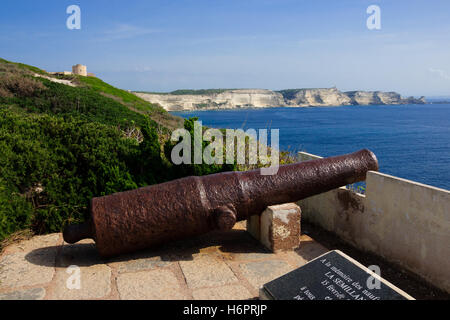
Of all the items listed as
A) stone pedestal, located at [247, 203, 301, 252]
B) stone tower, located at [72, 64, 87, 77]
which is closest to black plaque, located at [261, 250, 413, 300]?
stone pedestal, located at [247, 203, 301, 252]

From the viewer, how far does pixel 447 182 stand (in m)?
23.9

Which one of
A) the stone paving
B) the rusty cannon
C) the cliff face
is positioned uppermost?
the cliff face

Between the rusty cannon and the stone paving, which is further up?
the rusty cannon

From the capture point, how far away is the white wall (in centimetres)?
364

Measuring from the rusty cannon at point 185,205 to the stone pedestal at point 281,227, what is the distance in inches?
4.0

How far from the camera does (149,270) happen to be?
12.6 feet

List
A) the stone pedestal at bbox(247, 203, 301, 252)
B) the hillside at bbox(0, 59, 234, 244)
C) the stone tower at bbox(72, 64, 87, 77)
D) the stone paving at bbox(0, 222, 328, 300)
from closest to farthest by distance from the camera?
the stone paving at bbox(0, 222, 328, 300) → the stone pedestal at bbox(247, 203, 301, 252) → the hillside at bbox(0, 59, 234, 244) → the stone tower at bbox(72, 64, 87, 77)

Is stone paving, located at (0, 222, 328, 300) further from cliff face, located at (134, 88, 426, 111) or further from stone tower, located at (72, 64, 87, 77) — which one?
cliff face, located at (134, 88, 426, 111)

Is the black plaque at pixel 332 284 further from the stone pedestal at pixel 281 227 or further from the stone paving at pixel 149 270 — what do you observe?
the stone pedestal at pixel 281 227

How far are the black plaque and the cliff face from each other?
12481 centimetres

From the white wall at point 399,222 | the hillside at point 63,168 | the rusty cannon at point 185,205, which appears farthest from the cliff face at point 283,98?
the rusty cannon at point 185,205

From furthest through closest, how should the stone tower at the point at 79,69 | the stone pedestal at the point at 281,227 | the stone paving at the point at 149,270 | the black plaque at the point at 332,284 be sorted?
the stone tower at the point at 79,69 < the stone pedestal at the point at 281,227 < the stone paving at the point at 149,270 < the black plaque at the point at 332,284

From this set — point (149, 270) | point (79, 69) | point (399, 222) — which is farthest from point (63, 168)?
point (79, 69)

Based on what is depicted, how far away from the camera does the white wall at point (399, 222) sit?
3645 millimetres
